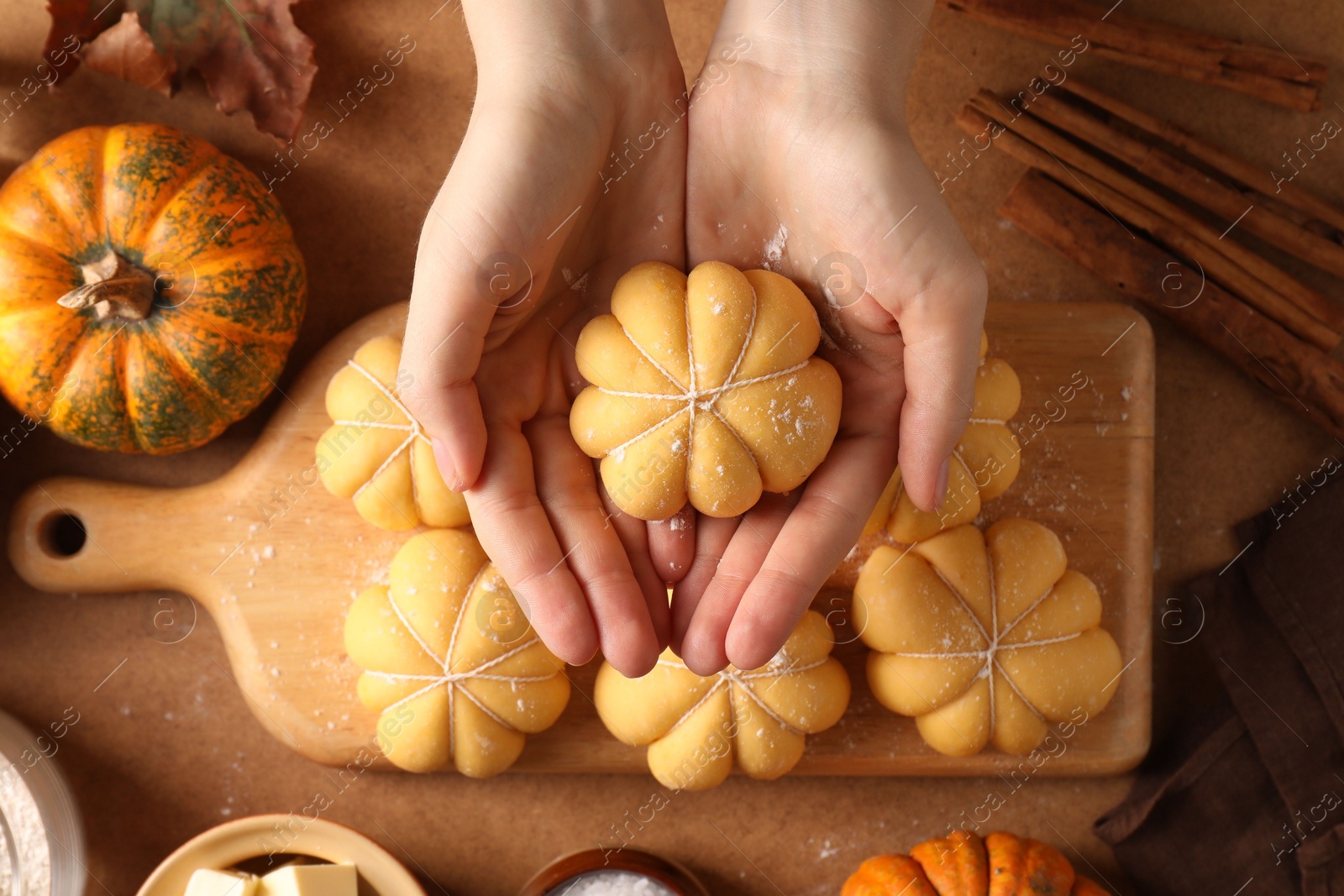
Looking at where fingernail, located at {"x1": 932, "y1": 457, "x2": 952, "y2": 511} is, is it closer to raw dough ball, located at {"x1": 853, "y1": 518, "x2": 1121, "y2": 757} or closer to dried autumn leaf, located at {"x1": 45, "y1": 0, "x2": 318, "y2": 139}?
raw dough ball, located at {"x1": 853, "y1": 518, "x2": 1121, "y2": 757}

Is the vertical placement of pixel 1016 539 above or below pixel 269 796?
above

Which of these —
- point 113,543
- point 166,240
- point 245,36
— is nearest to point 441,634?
point 113,543

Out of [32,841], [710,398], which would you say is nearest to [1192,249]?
[710,398]

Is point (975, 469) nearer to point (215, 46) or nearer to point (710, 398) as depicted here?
point (710, 398)

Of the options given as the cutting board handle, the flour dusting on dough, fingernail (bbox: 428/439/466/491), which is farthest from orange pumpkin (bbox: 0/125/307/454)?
the flour dusting on dough

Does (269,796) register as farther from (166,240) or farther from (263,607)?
(166,240)

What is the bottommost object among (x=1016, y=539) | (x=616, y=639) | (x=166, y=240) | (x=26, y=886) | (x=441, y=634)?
(x=26, y=886)
